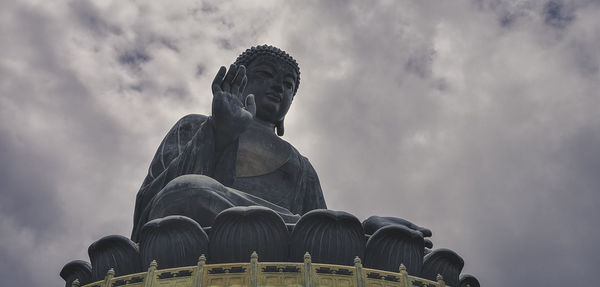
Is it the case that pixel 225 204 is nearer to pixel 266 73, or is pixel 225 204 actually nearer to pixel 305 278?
pixel 305 278

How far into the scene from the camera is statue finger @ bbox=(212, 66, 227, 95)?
30.5 feet

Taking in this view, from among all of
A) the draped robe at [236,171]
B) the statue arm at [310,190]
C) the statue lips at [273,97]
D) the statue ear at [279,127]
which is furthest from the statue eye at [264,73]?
the statue arm at [310,190]

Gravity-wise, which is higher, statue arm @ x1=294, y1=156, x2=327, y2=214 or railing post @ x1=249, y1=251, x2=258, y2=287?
statue arm @ x1=294, y1=156, x2=327, y2=214

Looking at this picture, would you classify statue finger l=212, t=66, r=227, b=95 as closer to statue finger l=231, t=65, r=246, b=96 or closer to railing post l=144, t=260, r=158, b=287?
statue finger l=231, t=65, r=246, b=96

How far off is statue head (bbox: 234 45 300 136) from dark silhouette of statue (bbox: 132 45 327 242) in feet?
0.06

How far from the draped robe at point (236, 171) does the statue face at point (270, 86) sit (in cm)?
83

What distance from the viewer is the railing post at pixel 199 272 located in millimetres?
6305

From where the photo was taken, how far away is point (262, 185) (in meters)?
10.6

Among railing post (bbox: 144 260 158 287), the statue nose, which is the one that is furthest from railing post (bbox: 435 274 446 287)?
the statue nose

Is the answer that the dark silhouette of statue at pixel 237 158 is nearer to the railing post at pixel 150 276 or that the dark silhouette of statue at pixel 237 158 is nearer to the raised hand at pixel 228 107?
the raised hand at pixel 228 107

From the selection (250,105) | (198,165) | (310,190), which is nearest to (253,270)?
(198,165)

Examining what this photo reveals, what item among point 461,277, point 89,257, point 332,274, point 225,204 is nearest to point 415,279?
point 332,274

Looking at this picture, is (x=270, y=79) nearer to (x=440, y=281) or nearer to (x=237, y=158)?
(x=237, y=158)

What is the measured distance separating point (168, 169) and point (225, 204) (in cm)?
195
